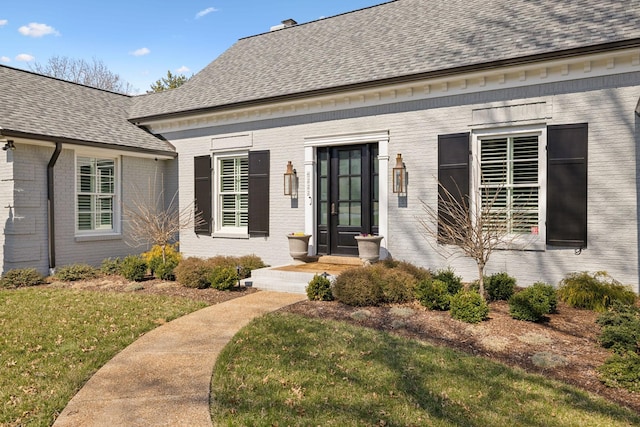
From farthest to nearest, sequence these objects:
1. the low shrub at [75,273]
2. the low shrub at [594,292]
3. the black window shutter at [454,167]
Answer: the low shrub at [75,273] → the black window shutter at [454,167] → the low shrub at [594,292]

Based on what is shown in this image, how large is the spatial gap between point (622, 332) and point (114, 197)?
35.1ft

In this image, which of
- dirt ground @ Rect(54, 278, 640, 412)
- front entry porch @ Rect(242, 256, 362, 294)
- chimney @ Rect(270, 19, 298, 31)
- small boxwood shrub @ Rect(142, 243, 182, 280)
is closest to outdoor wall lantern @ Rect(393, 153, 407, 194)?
front entry porch @ Rect(242, 256, 362, 294)

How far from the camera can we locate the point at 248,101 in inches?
407

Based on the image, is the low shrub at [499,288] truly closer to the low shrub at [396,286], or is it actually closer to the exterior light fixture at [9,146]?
the low shrub at [396,286]

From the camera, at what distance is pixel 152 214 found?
1081 centimetres

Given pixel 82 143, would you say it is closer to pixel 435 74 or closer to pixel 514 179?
pixel 435 74

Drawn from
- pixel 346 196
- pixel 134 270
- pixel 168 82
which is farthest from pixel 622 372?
pixel 168 82

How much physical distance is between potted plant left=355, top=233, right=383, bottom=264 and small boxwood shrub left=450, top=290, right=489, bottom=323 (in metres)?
2.71

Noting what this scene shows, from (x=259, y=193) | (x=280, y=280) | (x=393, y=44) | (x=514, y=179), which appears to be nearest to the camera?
(x=514, y=179)

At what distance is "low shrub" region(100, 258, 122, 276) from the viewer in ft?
32.6

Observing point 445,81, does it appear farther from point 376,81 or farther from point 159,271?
point 159,271

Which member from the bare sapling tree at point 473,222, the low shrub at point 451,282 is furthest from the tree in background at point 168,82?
the low shrub at point 451,282

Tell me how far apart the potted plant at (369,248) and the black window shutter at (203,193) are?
4552 mm

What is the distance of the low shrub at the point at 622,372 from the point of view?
3904 mm
